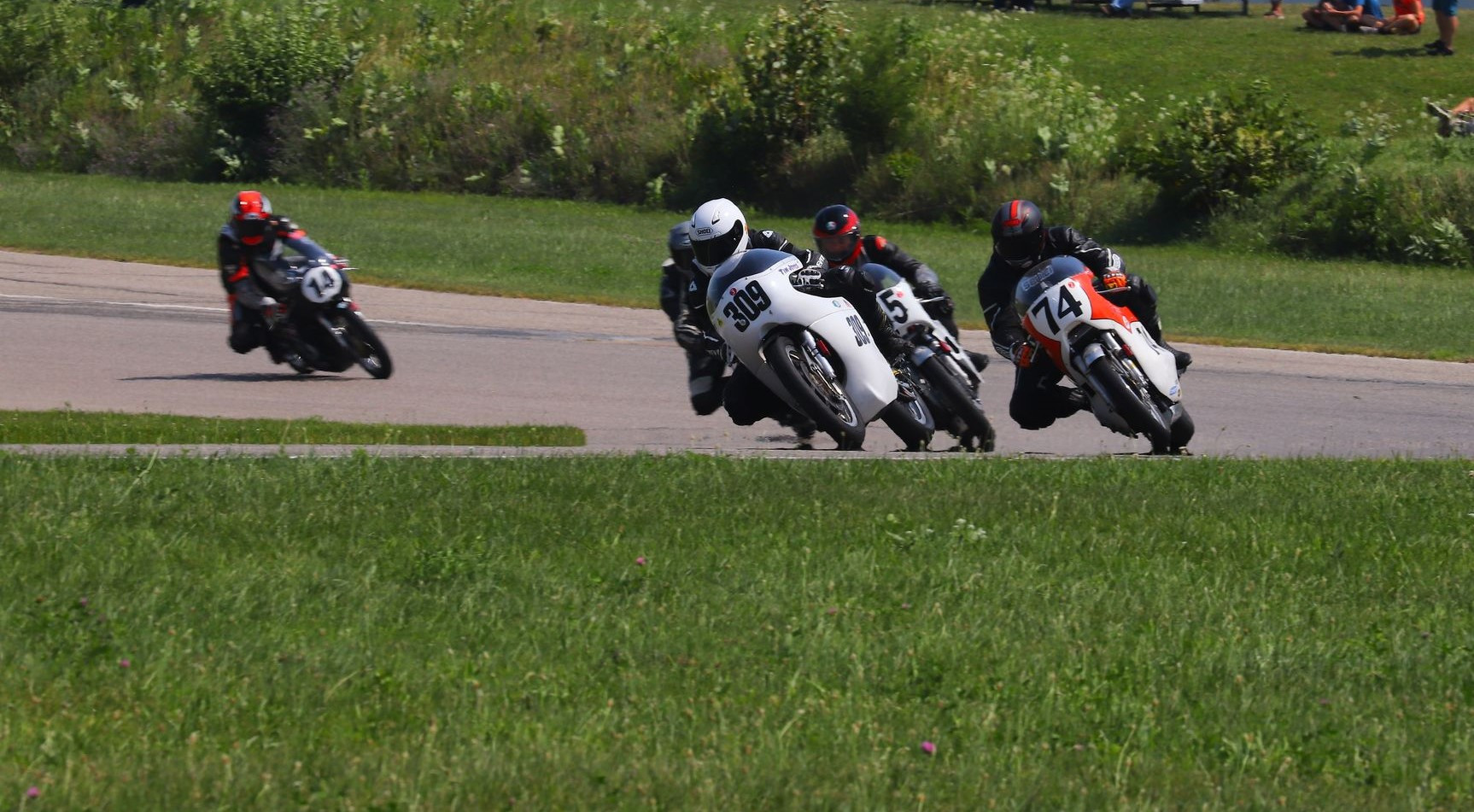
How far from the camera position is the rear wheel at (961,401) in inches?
410

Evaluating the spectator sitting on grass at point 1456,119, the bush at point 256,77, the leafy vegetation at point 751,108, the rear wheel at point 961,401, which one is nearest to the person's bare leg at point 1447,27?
the leafy vegetation at point 751,108

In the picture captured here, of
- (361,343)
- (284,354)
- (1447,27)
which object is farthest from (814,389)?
(1447,27)

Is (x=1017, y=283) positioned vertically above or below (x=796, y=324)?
below

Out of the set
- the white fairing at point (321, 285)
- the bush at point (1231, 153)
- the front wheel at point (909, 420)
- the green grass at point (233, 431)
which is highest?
the front wheel at point (909, 420)

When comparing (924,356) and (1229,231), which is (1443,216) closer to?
(1229,231)

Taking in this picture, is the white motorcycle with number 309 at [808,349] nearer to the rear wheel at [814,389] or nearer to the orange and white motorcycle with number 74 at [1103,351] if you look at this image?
the rear wheel at [814,389]

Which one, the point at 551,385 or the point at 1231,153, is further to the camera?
the point at 1231,153

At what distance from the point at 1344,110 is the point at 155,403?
2418 cm

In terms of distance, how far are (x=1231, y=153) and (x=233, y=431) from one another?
2017 centimetres

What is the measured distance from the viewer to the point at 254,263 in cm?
1407

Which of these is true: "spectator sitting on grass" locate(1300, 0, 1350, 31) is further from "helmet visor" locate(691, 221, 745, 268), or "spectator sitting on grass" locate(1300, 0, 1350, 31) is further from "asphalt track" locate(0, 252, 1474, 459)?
"helmet visor" locate(691, 221, 745, 268)

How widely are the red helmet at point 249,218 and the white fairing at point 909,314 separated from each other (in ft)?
18.5

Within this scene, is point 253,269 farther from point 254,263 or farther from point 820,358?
point 820,358

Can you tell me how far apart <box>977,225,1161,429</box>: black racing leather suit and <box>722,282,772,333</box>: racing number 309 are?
153 centimetres
